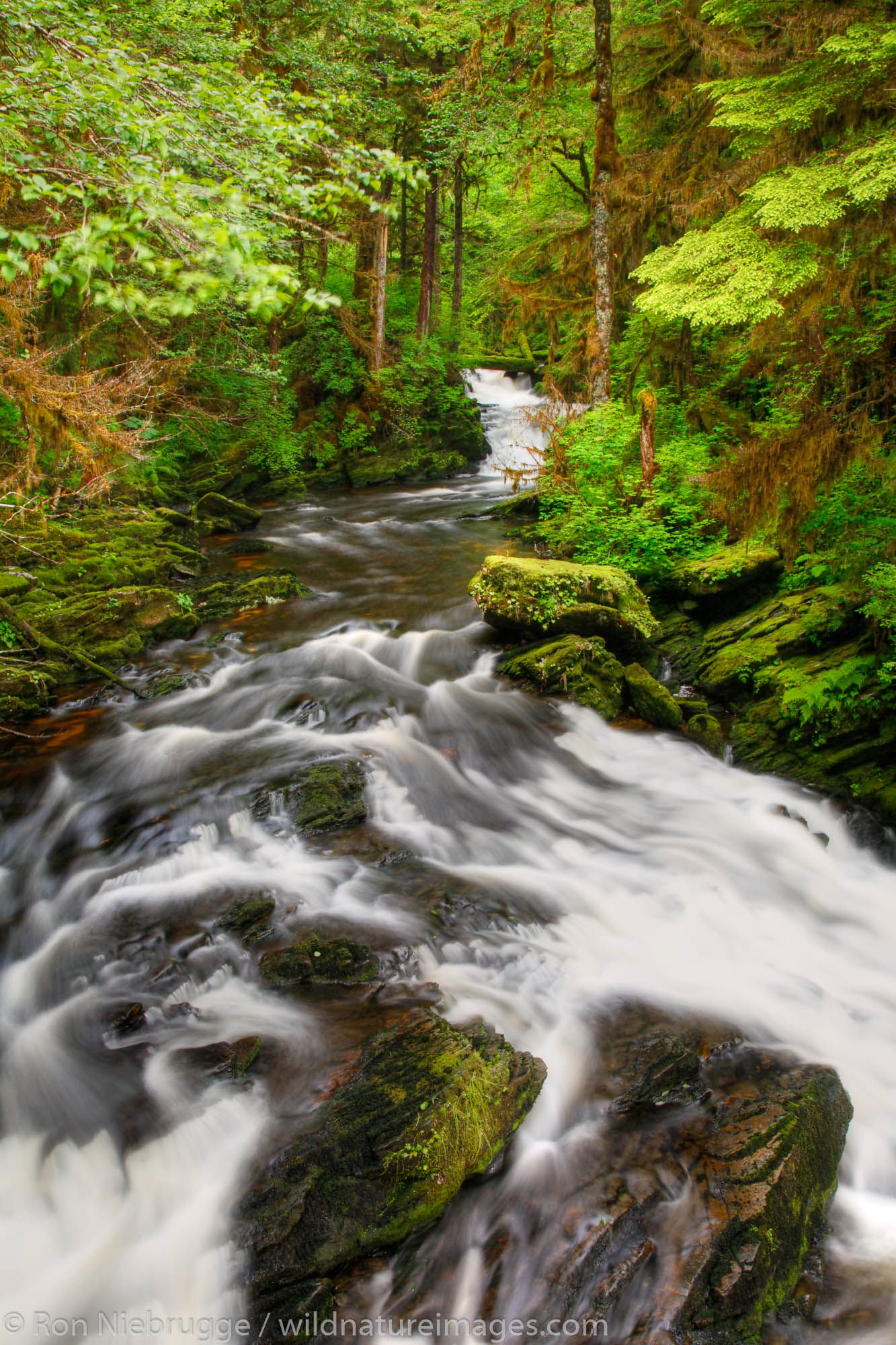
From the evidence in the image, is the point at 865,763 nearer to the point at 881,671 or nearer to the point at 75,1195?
the point at 881,671

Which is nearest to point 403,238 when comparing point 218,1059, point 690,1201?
point 218,1059

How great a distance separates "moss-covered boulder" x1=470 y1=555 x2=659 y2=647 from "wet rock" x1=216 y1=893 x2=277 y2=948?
4586mm

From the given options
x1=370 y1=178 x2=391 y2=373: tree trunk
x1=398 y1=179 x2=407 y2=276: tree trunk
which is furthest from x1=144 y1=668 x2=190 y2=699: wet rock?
x1=398 y1=179 x2=407 y2=276: tree trunk

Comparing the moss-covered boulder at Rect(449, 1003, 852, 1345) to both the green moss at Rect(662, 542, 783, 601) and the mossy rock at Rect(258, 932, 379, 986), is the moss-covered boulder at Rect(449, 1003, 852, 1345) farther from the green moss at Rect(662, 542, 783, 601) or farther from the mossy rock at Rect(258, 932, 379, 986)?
the green moss at Rect(662, 542, 783, 601)

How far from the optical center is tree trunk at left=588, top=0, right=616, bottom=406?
11.3 meters

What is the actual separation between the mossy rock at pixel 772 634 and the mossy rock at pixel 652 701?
67cm

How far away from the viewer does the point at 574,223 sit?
44.4 ft

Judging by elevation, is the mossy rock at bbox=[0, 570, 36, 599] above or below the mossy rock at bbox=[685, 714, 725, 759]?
above

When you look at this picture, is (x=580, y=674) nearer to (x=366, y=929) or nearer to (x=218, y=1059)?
(x=366, y=929)

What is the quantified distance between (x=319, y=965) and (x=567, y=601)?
4999 mm

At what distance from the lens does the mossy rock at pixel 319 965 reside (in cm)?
441

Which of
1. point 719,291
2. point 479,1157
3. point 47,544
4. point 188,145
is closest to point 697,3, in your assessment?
point 719,291

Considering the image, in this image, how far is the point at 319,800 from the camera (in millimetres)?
5996

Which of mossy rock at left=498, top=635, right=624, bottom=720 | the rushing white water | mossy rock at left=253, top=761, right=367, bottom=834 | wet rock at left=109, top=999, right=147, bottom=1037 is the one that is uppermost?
the rushing white water
